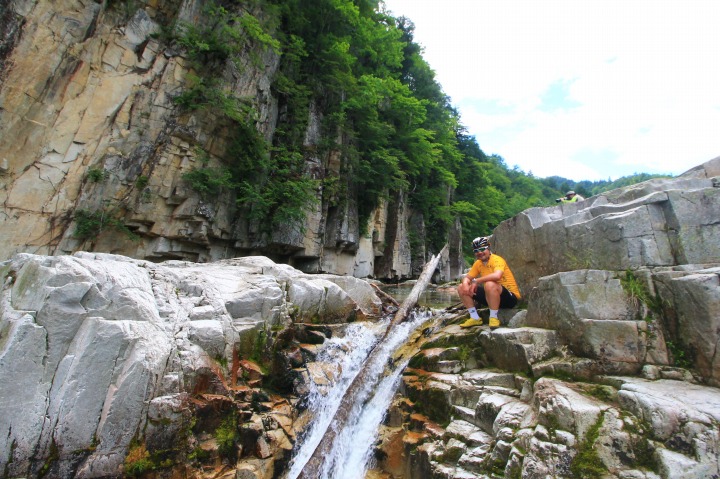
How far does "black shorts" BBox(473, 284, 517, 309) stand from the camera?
20.1 feet

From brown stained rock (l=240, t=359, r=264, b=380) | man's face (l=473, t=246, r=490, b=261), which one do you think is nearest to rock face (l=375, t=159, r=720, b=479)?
man's face (l=473, t=246, r=490, b=261)

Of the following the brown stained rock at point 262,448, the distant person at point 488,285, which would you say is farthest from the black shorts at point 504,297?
the brown stained rock at point 262,448

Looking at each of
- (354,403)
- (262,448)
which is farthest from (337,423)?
(262,448)

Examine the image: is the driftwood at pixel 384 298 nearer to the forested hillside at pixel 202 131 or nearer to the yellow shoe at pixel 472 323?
the forested hillside at pixel 202 131

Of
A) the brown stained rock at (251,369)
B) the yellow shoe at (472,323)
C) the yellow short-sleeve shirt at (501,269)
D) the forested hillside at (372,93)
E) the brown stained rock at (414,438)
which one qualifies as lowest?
the brown stained rock at (414,438)

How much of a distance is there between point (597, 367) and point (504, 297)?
2.02 metres

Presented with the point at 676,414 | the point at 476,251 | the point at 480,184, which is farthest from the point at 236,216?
the point at 480,184

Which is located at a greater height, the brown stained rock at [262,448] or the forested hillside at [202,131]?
the forested hillside at [202,131]

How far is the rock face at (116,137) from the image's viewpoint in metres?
10.9

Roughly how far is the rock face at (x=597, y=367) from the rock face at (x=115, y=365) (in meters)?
2.71

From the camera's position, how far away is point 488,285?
5.91 m

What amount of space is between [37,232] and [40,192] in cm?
130

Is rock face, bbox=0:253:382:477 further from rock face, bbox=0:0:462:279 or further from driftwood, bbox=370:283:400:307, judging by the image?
rock face, bbox=0:0:462:279

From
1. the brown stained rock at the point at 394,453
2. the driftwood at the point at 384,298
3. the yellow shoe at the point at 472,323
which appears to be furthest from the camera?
the driftwood at the point at 384,298
